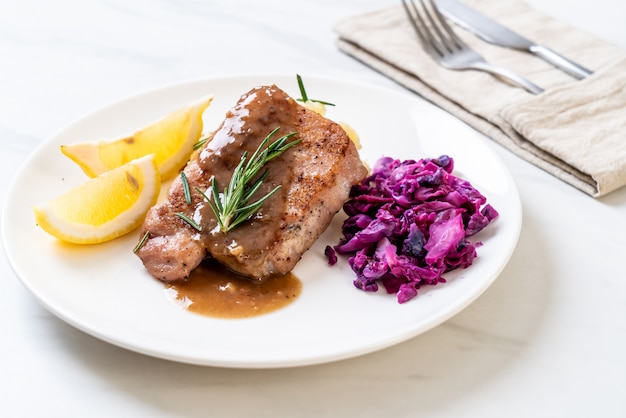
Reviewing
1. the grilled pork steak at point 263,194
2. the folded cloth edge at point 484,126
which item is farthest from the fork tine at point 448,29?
the grilled pork steak at point 263,194

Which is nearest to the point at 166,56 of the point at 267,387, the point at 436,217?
the point at 436,217

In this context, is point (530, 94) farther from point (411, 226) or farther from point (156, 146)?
point (156, 146)

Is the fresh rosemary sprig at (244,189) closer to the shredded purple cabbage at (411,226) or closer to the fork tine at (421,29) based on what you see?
the shredded purple cabbage at (411,226)

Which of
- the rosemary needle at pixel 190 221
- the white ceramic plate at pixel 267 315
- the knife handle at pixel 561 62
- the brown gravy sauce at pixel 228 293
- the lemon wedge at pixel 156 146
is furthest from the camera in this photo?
→ the knife handle at pixel 561 62

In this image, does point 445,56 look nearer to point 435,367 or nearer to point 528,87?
point 528,87

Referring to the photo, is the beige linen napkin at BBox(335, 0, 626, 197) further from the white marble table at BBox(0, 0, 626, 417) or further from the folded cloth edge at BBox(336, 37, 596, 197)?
the white marble table at BBox(0, 0, 626, 417)

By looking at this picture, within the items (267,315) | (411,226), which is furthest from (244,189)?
(411,226)
